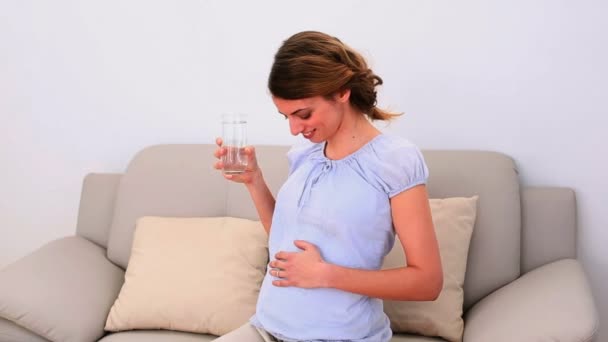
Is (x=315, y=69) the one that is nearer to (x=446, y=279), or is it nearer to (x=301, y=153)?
(x=301, y=153)

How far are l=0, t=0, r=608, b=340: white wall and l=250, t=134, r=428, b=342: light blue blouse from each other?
83 cm

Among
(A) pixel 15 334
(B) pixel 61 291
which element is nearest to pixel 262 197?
(B) pixel 61 291

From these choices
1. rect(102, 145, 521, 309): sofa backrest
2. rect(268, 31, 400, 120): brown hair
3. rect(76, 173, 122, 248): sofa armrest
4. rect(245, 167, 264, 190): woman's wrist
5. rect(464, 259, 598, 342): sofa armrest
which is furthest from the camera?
rect(76, 173, 122, 248): sofa armrest

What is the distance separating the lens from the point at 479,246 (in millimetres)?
2318

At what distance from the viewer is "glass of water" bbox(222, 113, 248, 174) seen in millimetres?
1866

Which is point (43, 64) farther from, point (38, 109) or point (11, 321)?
point (11, 321)

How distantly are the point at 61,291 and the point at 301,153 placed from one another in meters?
0.83

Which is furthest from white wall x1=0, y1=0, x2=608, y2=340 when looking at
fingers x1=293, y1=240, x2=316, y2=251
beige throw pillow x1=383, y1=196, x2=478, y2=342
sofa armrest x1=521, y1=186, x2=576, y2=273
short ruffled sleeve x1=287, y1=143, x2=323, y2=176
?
fingers x1=293, y1=240, x2=316, y2=251

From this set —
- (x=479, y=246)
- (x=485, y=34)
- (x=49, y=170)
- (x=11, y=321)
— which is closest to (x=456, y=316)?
(x=479, y=246)

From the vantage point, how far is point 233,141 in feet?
6.13

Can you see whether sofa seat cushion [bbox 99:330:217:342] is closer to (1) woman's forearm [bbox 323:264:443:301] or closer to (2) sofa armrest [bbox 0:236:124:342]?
(2) sofa armrest [bbox 0:236:124:342]

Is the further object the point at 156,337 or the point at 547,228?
the point at 547,228

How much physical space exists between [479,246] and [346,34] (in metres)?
0.83

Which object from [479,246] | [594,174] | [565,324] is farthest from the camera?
[594,174]
